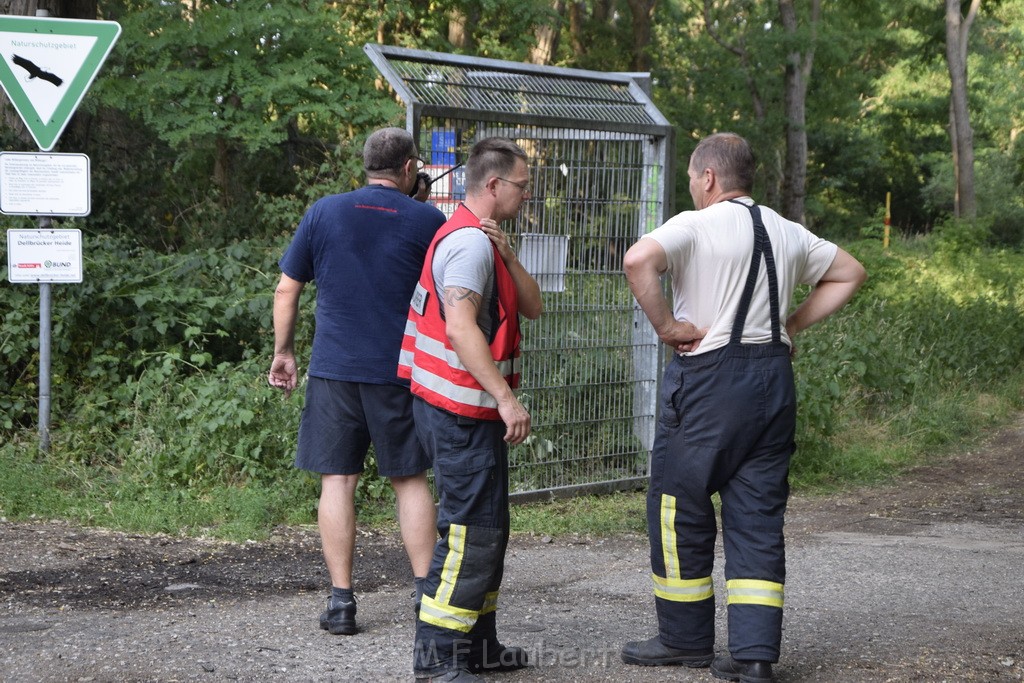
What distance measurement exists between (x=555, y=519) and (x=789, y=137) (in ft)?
85.7

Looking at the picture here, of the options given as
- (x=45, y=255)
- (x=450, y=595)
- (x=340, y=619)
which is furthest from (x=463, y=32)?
(x=450, y=595)

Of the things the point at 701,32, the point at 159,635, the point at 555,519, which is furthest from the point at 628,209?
the point at 701,32

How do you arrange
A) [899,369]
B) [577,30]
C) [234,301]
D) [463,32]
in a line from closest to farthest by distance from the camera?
1. [234,301]
2. [899,369]
3. [463,32]
4. [577,30]

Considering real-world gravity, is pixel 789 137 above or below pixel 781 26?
below

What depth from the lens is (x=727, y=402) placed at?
3.97 meters

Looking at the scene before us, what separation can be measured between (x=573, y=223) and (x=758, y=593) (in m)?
3.46

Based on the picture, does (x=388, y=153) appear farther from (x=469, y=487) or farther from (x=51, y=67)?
(x=51, y=67)

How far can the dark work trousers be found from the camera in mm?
3799

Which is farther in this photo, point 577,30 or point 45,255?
point 577,30

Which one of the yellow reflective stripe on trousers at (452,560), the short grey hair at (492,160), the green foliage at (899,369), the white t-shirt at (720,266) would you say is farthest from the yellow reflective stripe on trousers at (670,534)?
the green foliage at (899,369)

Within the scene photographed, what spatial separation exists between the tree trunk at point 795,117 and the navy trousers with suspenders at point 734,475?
86.2 feet

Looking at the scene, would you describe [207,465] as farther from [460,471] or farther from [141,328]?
[460,471]

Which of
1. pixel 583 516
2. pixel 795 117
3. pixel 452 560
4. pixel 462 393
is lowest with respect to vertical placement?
pixel 583 516

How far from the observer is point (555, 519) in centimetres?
677
